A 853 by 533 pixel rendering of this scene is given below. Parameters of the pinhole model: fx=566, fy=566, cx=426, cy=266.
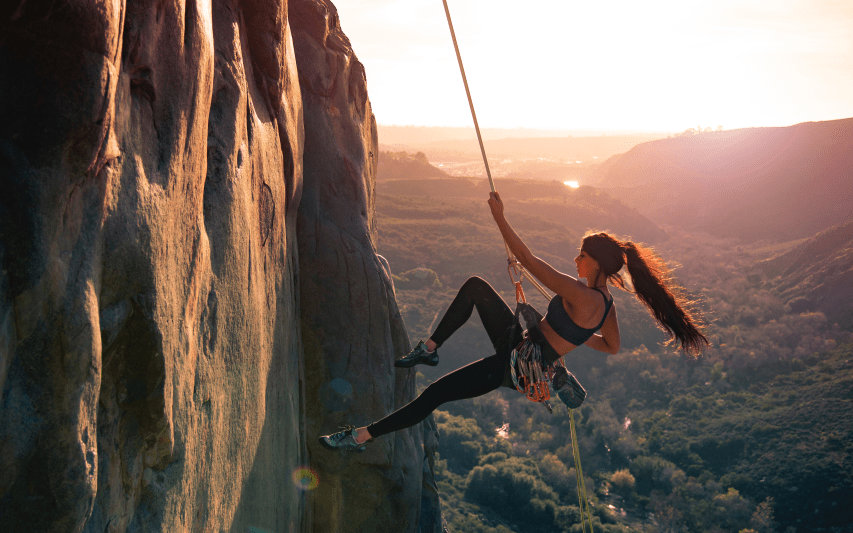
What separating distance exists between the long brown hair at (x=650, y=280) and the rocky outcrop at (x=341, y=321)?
3.09 m

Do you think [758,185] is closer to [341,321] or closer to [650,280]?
[341,321]

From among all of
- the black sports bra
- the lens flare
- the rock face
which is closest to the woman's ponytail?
the black sports bra

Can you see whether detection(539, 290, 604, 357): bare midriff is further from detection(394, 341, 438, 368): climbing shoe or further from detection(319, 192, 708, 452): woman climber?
detection(394, 341, 438, 368): climbing shoe

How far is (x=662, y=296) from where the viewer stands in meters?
4.10

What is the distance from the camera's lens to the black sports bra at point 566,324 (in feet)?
13.2

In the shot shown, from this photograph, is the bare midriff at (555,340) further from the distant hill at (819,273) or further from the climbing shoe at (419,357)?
the distant hill at (819,273)

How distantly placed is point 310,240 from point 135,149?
3622mm

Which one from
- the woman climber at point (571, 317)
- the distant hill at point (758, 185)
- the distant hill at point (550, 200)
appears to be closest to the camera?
the woman climber at point (571, 317)

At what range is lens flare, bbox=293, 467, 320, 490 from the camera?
5628 mm

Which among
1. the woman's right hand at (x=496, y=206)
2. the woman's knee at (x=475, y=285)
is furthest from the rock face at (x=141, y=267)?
the woman's right hand at (x=496, y=206)

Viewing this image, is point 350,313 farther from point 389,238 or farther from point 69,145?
point 389,238

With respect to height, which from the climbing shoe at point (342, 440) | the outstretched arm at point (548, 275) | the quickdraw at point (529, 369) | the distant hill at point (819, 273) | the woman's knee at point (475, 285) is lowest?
the distant hill at point (819, 273)

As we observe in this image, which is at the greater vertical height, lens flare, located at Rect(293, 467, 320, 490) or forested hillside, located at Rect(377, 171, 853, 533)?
lens flare, located at Rect(293, 467, 320, 490)

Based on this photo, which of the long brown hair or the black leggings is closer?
the long brown hair
